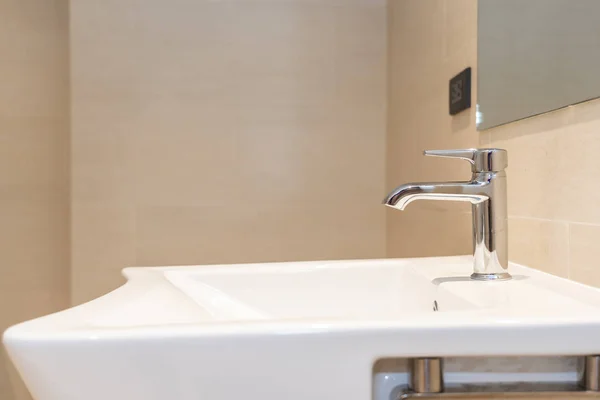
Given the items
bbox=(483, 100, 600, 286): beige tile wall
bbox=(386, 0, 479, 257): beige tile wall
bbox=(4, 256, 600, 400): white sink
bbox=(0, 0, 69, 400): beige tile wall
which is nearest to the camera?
bbox=(4, 256, 600, 400): white sink

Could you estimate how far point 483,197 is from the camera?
2.41 feet

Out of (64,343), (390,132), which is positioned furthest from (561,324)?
(390,132)

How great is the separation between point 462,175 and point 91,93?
1265 millimetres

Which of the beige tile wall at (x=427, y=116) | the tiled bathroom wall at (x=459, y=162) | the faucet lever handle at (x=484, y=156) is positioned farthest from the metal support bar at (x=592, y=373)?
Answer: the beige tile wall at (x=427, y=116)

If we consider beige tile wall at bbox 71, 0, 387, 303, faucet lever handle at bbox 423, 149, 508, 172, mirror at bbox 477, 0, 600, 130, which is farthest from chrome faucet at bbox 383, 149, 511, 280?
beige tile wall at bbox 71, 0, 387, 303

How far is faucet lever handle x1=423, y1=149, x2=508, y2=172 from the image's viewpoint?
0.73 m

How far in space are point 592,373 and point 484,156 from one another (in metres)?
0.34

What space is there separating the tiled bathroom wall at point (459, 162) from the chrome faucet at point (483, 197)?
75 mm

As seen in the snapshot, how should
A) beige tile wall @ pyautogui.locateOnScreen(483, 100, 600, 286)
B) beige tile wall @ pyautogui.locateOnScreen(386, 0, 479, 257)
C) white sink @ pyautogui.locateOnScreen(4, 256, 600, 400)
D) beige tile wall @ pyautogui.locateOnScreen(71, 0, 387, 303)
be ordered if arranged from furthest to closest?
beige tile wall @ pyautogui.locateOnScreen(71, 0, 387, 303), beige tile wall @ pyautogui.locateOnScreen(386, 0, 479, 257), beige tile wall @ pyautogui.locateOnScreen(483, 100, 600, 286), white sink @ pyautogui.locateOnScreen(4, 256, 600, 400)

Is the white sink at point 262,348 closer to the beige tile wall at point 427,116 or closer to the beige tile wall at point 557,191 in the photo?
the beige tile wall at point 557,191

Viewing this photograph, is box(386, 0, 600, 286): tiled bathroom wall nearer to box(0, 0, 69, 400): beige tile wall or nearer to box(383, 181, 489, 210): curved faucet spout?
box(383, 181, 489, 210): curved faucet spout

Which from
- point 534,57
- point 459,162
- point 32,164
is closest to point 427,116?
point 459,162

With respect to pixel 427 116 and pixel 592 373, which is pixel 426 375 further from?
pixel 427 116

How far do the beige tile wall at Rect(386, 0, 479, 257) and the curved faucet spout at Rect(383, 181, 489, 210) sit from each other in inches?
12.9
